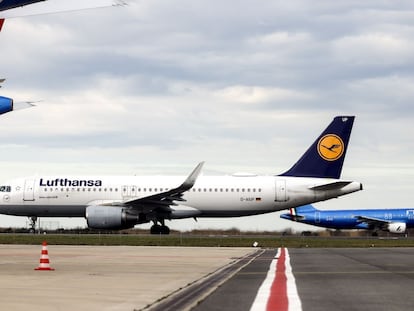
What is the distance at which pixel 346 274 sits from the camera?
1941 cm

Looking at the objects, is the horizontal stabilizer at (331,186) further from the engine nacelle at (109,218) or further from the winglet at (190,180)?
the engine nacelle at (109,218)

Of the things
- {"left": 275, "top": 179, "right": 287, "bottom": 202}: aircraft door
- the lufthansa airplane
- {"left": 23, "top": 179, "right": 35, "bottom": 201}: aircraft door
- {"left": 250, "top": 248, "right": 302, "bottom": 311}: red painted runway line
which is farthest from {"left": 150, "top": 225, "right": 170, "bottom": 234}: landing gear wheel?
{"left": 250, "top": 248, "right": 302, "bottom": 311}: red painted runway line

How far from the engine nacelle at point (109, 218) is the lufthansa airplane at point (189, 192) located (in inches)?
168

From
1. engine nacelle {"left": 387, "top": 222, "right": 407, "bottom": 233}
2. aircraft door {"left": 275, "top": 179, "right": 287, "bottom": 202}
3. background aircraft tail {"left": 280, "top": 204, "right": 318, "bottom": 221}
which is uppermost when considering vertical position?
background aircraft tail {"left": 280, "top": 204, "right": 318, "bottom": 221}

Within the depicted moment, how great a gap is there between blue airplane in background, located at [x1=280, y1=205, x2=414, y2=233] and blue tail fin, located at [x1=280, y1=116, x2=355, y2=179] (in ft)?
82.9

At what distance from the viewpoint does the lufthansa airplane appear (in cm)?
5509

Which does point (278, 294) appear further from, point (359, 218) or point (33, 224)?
point (359, 218)

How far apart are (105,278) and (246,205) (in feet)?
127

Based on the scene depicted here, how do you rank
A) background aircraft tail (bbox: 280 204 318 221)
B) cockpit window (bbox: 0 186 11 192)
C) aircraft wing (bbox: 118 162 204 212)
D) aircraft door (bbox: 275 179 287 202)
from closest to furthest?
aircraft wing (bbox: 118 162 204 212), aircraft door (bbox: 275 179 287 202), cockpit window (bbox: 0 186 11 192), background aircraft tail (bbox: 280 204 318 221)

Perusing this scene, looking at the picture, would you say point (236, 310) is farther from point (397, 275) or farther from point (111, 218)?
point (111, 218)

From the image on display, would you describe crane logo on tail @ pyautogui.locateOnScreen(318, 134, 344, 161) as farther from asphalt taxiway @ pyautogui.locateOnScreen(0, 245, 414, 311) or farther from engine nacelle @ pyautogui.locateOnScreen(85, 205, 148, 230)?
asphalt taxiway @ pyautogui.locateOnScreen(0, 245, 414, 311)

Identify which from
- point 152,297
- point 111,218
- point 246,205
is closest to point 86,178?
point 111,218

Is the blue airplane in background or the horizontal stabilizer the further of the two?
the blue airplane in background

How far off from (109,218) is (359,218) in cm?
4054
